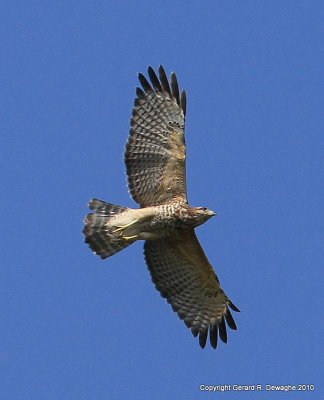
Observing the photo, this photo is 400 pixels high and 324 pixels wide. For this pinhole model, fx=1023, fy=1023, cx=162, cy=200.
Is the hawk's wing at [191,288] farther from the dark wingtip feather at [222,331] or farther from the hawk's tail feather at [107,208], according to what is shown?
the hawk's tail feather at [107,208]

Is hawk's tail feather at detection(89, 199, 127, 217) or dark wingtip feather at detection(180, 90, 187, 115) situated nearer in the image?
hawk's tail feather at detection(89, 199, 127, 217)

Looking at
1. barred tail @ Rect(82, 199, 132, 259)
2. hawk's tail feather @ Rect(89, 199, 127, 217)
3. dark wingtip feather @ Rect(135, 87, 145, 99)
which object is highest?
dark wingtip feather @ Rect(135, 87, 145, 99)

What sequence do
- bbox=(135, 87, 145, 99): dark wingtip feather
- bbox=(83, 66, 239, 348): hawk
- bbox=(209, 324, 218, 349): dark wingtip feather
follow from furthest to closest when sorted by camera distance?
bbox=(209, 324, 218, 349): dark wingtip feather
bbox=(135, 87, 145, 99): dark wingtip feather
bbox=(83, 66, 239, 348): hawk

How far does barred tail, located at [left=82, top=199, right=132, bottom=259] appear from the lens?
1321 cm

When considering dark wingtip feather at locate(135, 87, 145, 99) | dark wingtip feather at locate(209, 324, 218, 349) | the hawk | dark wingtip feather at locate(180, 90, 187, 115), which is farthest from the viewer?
dark wingtip feather at locate(209, 324, 218, 349)

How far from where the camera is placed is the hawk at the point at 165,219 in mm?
13211

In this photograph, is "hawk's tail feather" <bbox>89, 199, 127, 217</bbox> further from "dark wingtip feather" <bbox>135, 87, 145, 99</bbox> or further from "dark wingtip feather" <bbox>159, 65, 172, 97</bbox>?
"dark wingtip feather" <bbox>159, 65, 172, 97</bbox>

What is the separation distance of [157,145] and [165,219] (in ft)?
3.49

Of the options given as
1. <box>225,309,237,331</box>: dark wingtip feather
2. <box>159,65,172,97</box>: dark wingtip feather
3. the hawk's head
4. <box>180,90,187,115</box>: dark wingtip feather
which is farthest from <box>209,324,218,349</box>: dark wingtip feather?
<box>159,65,172,97</box>: dark wingtip feather

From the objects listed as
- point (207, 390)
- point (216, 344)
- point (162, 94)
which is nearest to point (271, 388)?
point (207, 390)

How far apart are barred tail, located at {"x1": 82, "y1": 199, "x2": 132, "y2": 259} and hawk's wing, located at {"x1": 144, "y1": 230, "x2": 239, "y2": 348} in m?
0.68

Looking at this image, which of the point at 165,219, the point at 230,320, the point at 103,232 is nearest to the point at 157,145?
the point at 165,219

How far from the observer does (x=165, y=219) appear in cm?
1317

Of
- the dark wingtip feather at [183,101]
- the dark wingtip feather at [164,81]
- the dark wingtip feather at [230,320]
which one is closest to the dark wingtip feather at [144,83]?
the dark wingtip feather at [164,81]
